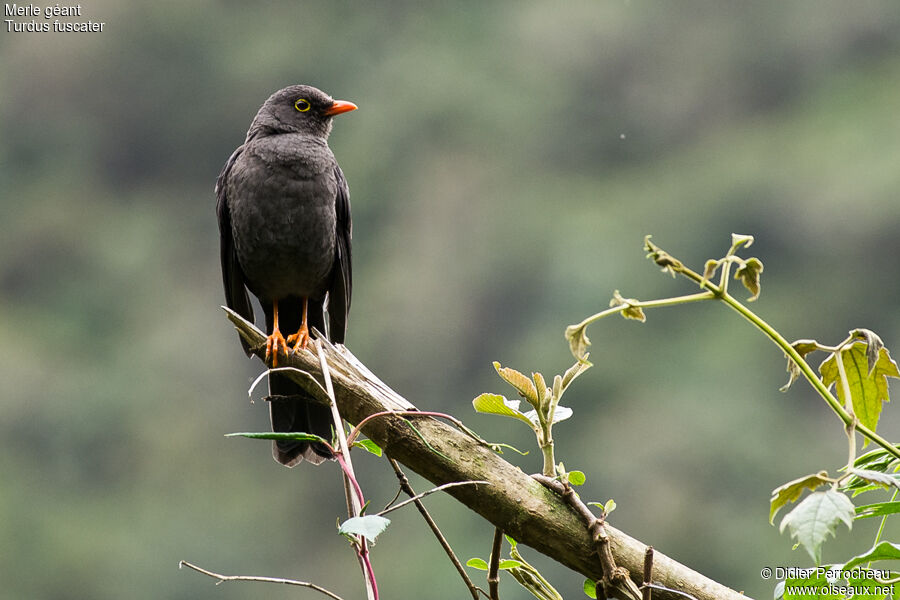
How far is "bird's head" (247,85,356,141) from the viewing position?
4820mm

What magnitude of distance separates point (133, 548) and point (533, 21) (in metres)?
27.3

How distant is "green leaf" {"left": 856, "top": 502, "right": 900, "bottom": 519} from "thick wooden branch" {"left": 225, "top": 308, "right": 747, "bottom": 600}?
274 millimetres

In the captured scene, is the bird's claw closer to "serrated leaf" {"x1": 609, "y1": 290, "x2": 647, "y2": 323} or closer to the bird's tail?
the bird's tail

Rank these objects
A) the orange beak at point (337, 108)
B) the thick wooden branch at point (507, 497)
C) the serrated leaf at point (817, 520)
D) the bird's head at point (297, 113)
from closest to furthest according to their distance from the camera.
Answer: the serrated leaf at point (817, 520) < the thick wooden branch at point (507, 497) < the bird's head at point (297, 113) < the orange beak at point (337, 108)

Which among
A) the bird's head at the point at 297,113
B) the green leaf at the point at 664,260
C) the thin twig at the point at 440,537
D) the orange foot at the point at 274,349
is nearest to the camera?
the green leaf at the point at 664,260

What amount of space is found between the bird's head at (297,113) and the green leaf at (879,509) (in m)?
3.67

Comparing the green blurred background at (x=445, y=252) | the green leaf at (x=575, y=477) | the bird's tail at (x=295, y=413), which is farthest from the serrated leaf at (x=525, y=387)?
the green blurred background at (x=445, y=252)

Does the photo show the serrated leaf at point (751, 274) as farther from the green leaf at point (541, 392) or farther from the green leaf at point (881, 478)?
the green leaf at point (541, 392)

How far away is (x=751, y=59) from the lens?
4216 cm

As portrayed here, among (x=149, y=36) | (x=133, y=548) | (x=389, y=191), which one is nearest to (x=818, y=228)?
(x=389, y=191)

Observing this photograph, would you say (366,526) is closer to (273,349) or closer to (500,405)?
(500,405)

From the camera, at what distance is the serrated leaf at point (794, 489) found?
4.57 ft

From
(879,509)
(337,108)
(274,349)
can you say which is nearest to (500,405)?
(879,509)

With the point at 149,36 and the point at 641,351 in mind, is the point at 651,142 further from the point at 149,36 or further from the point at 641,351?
the point at 149,36
